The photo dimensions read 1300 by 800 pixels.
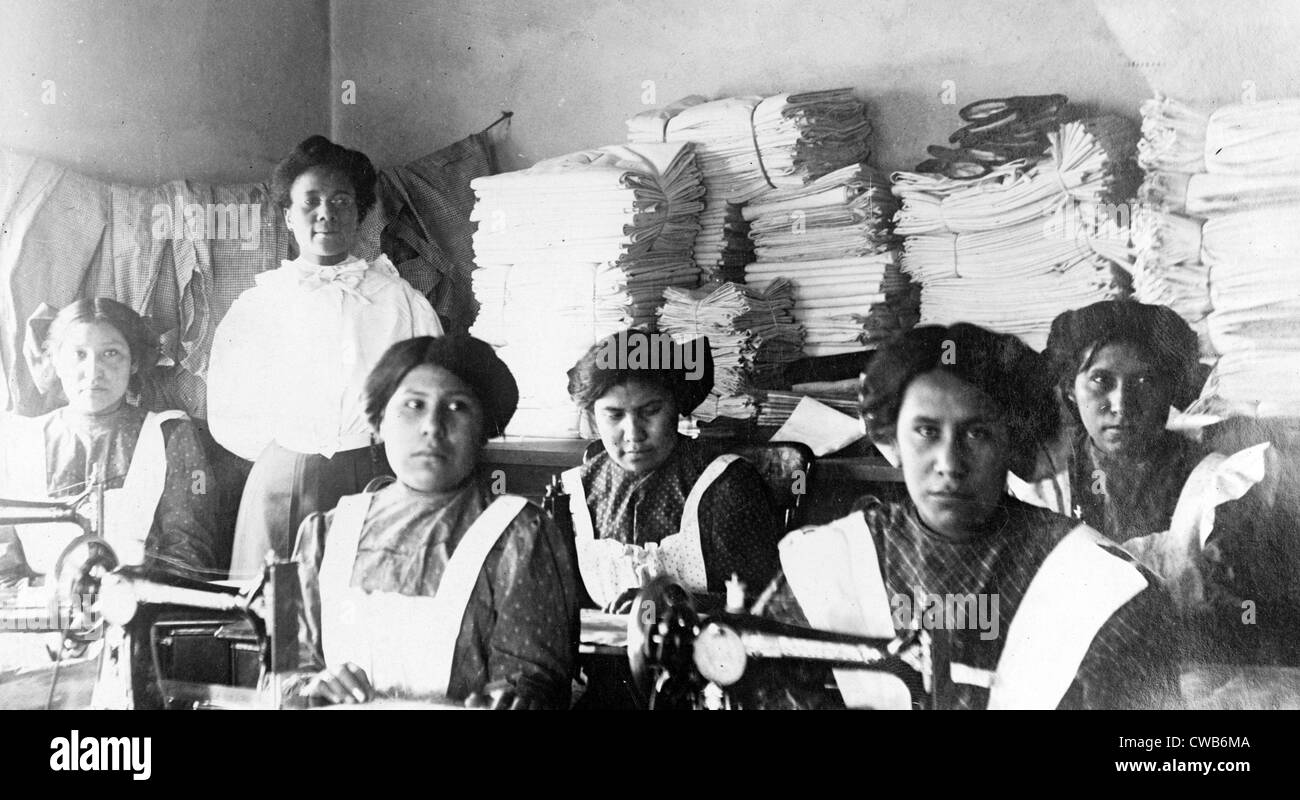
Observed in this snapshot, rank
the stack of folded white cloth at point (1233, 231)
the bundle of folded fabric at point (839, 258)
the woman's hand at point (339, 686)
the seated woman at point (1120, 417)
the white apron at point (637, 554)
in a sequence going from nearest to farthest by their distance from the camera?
the stack of folded white cloth at point (1233, 231) < the seated woman at point (1120, 417) < the bundle of folded fabric at point (839, 258) < the white apron at point (637, 554) < the woman's hand at point (339, 686)

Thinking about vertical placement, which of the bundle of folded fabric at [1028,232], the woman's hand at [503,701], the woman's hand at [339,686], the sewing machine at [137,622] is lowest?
the woman's hand at [503,701]

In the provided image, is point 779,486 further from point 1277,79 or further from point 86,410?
point 86,410

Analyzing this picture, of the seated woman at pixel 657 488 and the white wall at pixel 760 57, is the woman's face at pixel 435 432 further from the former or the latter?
the white wall at pixel 760 57

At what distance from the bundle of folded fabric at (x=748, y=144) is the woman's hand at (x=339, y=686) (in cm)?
156

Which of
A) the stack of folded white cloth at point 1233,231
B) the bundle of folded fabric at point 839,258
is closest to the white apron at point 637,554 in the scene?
the bundle of folded fabric at point 839,258

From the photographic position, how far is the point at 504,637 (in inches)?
130

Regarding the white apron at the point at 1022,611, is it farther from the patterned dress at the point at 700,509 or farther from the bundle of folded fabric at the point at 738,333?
the bundle of folded fabric at the point at 738,333

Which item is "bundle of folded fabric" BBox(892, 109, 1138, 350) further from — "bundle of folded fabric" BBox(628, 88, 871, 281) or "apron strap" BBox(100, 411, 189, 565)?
"apron strap" BBox(100, 411, 189, 565)

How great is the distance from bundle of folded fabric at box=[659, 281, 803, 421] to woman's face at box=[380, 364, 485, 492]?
2.19ft

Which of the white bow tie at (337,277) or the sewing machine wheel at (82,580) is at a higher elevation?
the white bow tie at (337,277)

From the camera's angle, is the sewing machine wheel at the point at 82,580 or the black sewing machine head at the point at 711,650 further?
the sewing machine wheel at the point at 82,580

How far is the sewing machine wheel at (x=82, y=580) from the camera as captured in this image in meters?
3.50

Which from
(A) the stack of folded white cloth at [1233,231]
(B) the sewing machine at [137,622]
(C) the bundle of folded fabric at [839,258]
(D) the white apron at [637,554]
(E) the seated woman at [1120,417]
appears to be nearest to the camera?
(A) the stack of folded white cloth at [1233,231]
